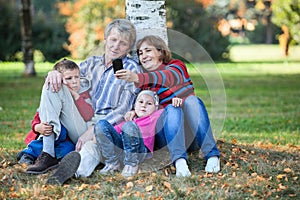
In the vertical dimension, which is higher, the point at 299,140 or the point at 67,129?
the point at 67,129

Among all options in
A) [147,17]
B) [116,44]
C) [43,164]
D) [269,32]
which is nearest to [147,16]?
[147,17]

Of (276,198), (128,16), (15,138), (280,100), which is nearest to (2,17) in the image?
(280,100)

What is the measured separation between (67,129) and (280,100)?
7402 mm

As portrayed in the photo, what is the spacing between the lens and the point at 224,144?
19.4 feet

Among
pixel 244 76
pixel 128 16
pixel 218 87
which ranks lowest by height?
pixel 244 76

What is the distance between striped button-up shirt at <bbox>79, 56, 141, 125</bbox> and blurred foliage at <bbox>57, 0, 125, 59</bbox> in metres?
19.3

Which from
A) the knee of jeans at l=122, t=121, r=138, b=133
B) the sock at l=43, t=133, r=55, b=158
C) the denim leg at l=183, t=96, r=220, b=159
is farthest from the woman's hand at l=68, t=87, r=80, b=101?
the denim leg at l=183, t=96, r=220, b=159

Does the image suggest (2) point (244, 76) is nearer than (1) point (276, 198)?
No

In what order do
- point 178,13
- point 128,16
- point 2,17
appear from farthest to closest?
1. point 178,13
2. point 2,17
3. point 128,16

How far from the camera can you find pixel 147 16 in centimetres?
574

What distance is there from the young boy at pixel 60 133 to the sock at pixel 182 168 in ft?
3.08

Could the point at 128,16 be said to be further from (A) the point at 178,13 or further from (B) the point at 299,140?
(A) the point at 178,13

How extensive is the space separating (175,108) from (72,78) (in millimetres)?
946

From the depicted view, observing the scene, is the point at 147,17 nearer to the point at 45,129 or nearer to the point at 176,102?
the point at 176,102
